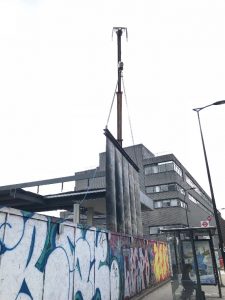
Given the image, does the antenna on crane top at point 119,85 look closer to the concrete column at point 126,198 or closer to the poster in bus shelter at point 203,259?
the concrete column at point 126,198

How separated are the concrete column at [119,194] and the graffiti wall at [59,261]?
1.60 metres

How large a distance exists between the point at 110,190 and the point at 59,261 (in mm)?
6643

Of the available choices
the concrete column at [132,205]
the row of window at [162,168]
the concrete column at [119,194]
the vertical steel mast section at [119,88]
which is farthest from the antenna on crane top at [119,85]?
the row of window at [162,168]

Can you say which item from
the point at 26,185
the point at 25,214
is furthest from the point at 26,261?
the point at 26,185

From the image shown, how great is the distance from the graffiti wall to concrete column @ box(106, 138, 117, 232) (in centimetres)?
100

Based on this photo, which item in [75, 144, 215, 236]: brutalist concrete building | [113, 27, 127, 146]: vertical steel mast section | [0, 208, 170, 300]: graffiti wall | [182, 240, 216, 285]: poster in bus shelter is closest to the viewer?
[0, 208, 170, 300]: graffiti wall

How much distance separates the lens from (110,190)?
13.8m

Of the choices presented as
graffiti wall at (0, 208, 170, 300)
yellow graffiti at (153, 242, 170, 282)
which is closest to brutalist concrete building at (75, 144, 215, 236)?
yellow graffiti at (153, 242, 170, 282)

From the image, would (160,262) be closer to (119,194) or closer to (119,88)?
(119,194)

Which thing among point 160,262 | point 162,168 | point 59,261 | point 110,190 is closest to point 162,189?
point 162,168

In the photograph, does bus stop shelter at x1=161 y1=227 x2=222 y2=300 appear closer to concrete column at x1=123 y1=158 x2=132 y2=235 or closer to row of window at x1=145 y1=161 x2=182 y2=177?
concrete column at x1=123 y1=158 x2=132 y2=235

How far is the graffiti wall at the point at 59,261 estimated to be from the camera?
5.80 metres

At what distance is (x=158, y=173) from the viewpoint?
46875mm

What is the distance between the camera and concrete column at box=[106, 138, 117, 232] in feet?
43.6
